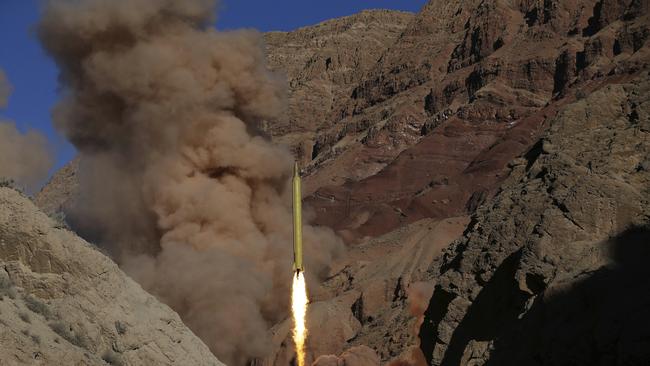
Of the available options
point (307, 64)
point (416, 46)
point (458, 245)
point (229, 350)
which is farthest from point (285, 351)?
point (307, 64)

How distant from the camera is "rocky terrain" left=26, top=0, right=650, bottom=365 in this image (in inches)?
591

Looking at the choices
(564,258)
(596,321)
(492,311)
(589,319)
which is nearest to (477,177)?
(492,311)

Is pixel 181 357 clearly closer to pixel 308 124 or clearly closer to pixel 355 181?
pixel 355 181

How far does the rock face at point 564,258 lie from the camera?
43.7ft

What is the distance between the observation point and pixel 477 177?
227ft

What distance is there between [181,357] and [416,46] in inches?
3536

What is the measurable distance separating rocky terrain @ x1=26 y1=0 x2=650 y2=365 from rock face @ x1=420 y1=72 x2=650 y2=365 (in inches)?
1.3

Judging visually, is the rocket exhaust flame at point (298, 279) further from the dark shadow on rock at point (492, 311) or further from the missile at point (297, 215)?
the dark shadow on rock at point (492, 311)

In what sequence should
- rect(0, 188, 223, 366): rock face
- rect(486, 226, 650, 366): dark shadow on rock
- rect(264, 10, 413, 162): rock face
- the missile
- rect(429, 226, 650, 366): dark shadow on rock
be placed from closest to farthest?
rect(0, 188, 223, 366): rock face, rect(486, 226, 650, 366): dark shadow on rock, rect(429, 226, 650, 366): dark shadow on rock, the missile, rect(264, 10, 413, 162): rock face

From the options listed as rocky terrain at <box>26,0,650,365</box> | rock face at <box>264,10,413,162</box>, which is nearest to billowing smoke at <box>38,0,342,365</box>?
rocky terrain at <box>26,0,650,365</box>

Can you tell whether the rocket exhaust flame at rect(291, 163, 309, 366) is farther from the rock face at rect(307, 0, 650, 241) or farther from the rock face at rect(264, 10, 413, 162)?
the rock face at rect(264, 10, 413, 162)

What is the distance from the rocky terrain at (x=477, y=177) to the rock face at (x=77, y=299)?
180 inches

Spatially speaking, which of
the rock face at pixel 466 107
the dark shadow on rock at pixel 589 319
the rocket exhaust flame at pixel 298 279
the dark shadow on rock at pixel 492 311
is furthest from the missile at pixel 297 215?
the rock face at pixel 466 107

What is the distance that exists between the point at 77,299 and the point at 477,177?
5815 centimetres
